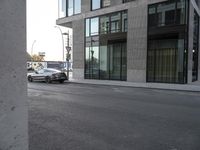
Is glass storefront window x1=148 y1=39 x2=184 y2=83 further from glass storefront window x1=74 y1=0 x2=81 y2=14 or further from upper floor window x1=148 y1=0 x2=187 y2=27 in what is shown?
glass storefront window x1=74 y1=0 x2=81 y2=14

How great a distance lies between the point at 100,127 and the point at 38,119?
2049 mm

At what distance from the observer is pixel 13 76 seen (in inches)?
79.5

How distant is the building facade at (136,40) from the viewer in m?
19.9

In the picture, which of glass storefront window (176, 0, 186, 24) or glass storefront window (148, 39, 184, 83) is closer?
glass storefront window (176, 0, 186, 24)

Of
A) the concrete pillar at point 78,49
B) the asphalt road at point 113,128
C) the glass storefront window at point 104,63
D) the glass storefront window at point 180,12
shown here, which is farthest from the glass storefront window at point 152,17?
the asphalt road at point 113,128

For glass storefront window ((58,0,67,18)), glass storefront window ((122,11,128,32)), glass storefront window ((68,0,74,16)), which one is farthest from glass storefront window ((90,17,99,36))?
glass storefront window ((58,0,67,18))

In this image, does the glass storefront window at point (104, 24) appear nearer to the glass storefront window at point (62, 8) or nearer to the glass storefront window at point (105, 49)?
the glass storefront window at point (105, 49)

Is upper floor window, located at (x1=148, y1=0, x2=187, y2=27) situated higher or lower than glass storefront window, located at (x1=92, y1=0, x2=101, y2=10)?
A: lower

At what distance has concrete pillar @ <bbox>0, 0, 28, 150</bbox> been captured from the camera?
1.93 m

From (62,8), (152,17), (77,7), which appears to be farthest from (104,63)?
(62,8)

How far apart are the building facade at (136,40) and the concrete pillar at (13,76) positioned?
19.2 m

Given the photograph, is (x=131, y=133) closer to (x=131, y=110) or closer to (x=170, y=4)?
(x=131, y=110)

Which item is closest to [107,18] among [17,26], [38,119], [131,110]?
[131,110]

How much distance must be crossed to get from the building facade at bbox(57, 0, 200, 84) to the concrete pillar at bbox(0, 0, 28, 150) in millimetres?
19169
